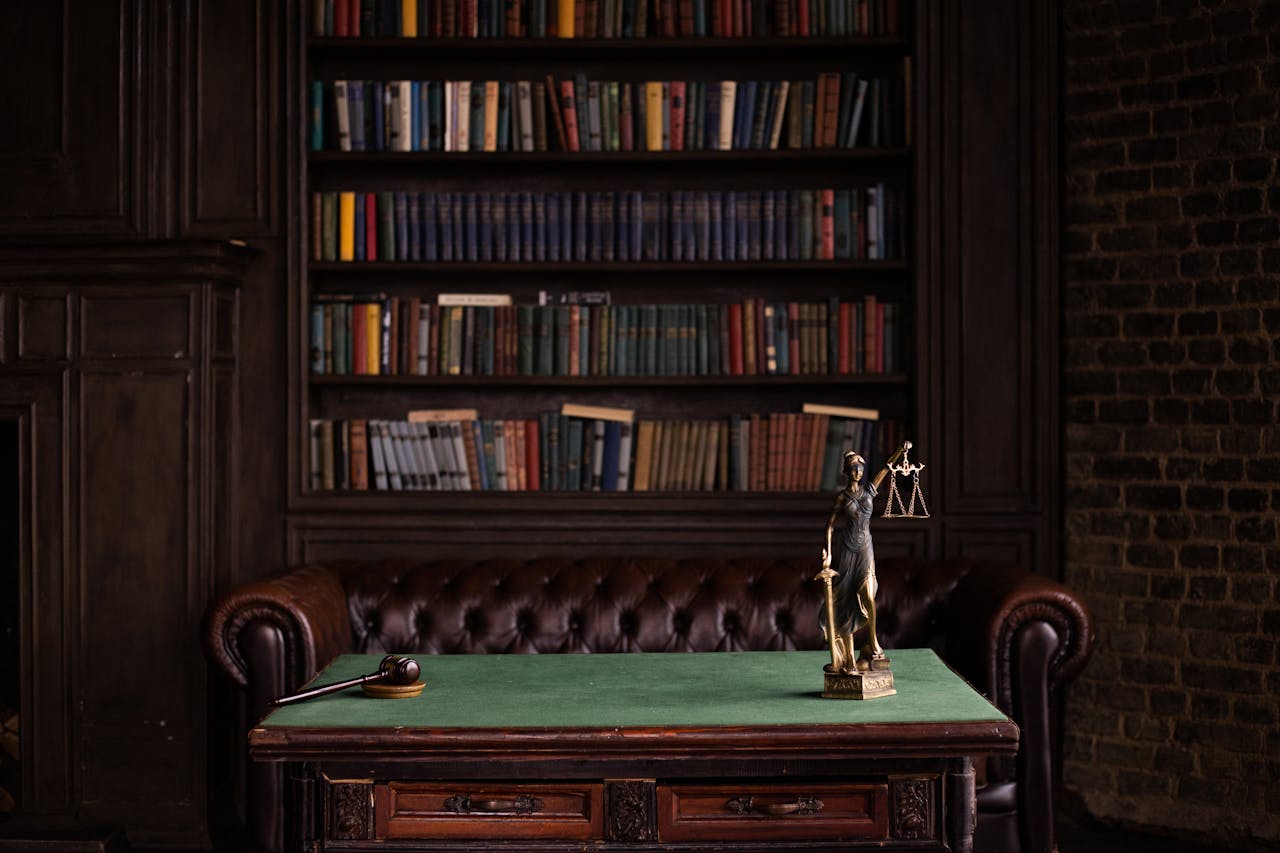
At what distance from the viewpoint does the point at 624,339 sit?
16.0 ft

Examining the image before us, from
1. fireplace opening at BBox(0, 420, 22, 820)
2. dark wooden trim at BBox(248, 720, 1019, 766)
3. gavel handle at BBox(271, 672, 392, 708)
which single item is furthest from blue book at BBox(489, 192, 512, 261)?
dark wooden trim at BBox(248, 720, 1019, 766)

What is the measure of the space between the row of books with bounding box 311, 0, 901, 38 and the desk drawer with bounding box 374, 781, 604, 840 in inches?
121

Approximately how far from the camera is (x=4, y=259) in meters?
4.51

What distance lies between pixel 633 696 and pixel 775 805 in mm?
377

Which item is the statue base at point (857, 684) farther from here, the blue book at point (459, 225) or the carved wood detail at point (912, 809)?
the blue book at point (459, 225)

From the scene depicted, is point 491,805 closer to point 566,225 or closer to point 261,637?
point 261,637

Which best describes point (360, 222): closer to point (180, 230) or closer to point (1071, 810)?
point (180, 230)

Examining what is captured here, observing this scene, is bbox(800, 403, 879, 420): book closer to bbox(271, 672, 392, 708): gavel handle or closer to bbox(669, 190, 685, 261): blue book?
bbox(669, 190, 685, 261): blue book

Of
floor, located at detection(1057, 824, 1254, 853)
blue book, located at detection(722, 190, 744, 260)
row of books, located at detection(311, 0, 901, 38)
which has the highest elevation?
row of books, located at detection(311, 0, 901, 38)

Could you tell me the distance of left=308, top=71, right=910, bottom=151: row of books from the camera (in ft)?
15.9

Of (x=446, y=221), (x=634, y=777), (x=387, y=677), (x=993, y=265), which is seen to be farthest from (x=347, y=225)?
(x=634, y=777)

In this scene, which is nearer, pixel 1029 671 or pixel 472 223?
pixel 1029 671

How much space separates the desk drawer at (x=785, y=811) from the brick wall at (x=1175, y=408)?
2.49 m

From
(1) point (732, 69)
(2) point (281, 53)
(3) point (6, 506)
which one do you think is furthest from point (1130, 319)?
(3) point (6, 506)
